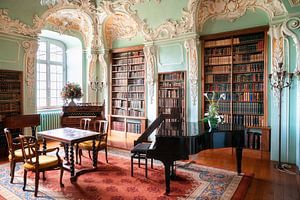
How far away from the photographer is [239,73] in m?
5.18

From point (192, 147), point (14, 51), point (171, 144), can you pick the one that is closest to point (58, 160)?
point (171, 144)

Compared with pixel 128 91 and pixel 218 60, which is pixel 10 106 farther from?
pixel 218 60

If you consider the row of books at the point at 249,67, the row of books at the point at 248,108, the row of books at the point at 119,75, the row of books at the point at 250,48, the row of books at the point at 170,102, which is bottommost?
the row of books at the point at 248,108

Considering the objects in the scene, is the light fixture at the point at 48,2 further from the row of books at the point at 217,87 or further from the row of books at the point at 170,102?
the row of books at the point at 217,87

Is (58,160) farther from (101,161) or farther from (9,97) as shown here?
(9,97)

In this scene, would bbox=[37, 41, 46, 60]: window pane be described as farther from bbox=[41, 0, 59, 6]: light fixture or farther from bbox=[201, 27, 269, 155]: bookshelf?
bbox=[201, 27, 269, 155]: bookshelf

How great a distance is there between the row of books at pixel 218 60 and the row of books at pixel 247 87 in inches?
24.1

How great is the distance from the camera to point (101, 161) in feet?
15.0

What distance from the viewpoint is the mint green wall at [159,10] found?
5.80 metres

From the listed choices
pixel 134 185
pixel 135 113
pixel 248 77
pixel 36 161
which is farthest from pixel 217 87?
pixel 36 161

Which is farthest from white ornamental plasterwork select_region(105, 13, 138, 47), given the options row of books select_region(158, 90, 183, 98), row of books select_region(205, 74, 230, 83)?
row of books select_region(205, 74, 230, 83)

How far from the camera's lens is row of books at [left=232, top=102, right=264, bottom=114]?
4921 mm

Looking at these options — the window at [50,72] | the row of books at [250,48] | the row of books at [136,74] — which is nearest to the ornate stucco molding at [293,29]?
the row of books at [250,48]

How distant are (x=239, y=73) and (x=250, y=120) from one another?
1.15 meters
